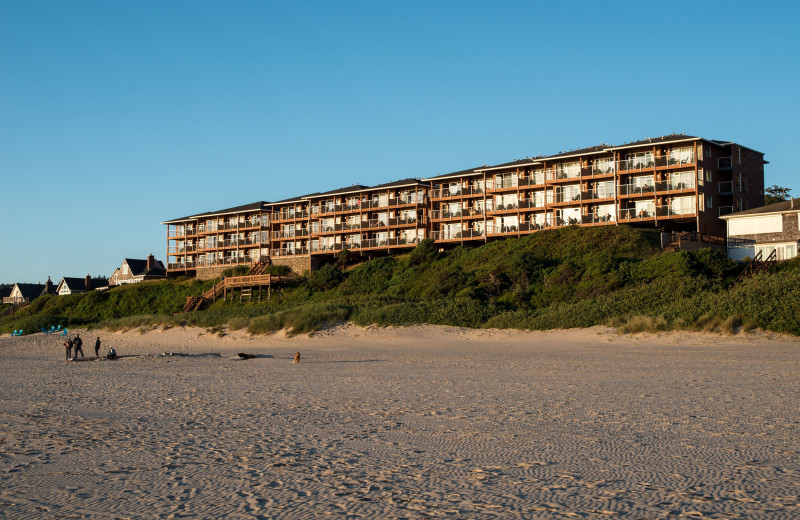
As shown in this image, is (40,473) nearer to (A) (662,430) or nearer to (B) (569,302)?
(A) (662,430)

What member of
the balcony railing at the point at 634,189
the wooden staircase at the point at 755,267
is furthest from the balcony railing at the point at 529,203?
the wooden staircase at the point at 755,267

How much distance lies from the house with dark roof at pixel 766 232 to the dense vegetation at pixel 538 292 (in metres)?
4.89

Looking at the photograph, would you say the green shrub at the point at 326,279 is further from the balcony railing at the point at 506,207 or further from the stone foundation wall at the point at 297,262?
the balcony railing at the point at 506,207

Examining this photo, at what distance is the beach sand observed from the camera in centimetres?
840

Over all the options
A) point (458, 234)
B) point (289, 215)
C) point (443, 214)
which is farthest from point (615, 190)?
point (289, 215)

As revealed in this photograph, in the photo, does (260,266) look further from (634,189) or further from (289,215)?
(634,189)

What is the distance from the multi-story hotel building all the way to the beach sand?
100 ft

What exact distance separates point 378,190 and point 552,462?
61.2 meters

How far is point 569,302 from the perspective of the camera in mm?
41781

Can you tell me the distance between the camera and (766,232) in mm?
47594

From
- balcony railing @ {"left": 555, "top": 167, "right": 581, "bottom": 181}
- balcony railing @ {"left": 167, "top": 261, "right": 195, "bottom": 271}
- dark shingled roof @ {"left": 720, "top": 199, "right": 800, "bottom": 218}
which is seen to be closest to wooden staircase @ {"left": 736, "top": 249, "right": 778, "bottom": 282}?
dark shingled roof @ {"left": 720, "top": 199, "right": 800, "bottom": 218}

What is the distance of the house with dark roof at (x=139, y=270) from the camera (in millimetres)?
105125

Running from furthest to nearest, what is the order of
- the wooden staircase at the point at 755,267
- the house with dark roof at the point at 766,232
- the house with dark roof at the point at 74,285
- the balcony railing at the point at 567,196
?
1. the house with dark roof at the point at 74,285
2. the balcony railing at the point at 567,196
3. the house with dark roof at the point at 766,232
4. the wooden staircase at the point at 755,267

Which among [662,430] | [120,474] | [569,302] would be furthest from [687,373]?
[569,302]
